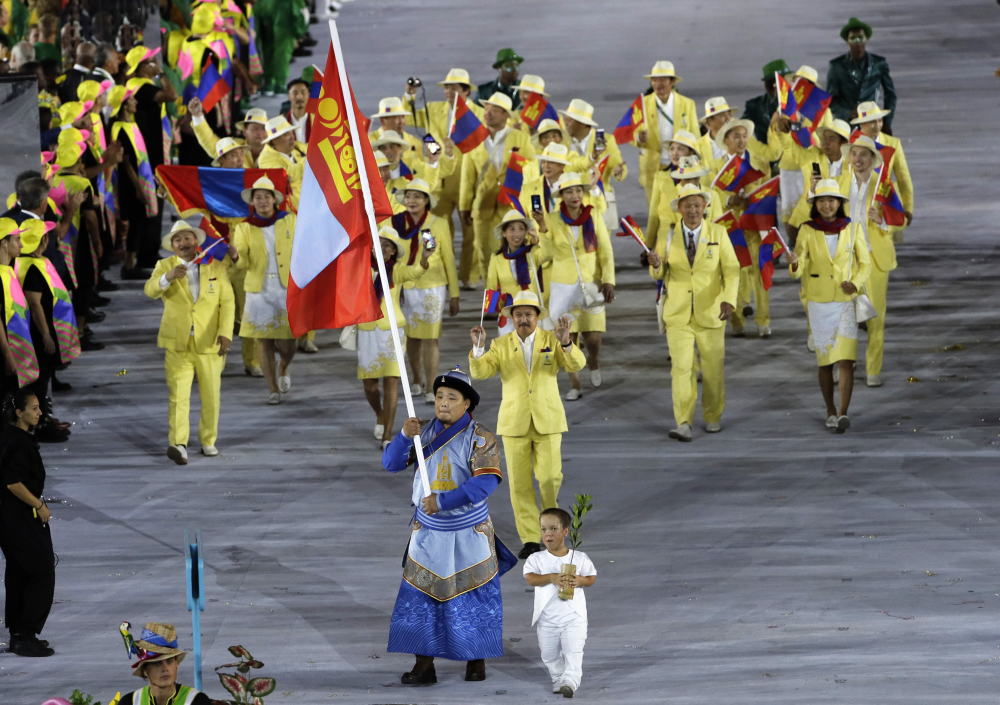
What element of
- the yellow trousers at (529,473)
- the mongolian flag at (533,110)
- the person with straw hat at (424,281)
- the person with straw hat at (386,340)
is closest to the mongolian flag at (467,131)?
the mongolian flag at (533,110)

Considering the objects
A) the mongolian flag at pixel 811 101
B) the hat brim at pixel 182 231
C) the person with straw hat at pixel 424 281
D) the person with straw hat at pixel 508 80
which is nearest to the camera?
the hat brim at pixel 182 231

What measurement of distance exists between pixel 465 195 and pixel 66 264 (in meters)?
4.14

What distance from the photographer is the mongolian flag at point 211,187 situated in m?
13.4

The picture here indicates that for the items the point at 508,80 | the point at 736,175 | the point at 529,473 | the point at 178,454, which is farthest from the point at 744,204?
the point at 178,454

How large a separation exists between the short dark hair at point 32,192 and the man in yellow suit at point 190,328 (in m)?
0.97

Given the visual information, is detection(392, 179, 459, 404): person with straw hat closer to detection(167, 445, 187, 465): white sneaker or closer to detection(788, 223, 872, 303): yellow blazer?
detection(167, 445, 187, 465): white sneaker

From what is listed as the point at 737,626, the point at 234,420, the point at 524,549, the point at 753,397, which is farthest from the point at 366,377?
the point at 737,626

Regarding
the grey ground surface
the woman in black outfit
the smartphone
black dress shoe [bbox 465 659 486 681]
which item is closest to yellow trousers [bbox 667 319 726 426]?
the grey ground surface

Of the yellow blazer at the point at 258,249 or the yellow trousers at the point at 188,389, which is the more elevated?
the yellow blazer at the point at 258,249

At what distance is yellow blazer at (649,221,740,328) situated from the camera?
41.1 ft

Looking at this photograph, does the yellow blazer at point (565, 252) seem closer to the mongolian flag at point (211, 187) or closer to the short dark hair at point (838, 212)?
the short dark hair at point (838, 212)

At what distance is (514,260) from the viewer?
12.5m

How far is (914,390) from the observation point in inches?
533

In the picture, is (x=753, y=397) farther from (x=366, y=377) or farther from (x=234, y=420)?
(x=234, y=420)
